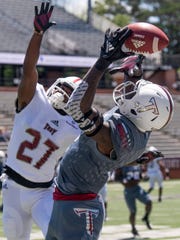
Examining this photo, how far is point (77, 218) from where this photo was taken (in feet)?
14.2

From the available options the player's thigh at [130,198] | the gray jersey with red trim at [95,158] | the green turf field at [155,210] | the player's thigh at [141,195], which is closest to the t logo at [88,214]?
the gray jersey with red trim at [95,158]

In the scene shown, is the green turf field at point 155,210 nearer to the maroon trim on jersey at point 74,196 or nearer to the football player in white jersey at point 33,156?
the football player in white jersey at point 33,156

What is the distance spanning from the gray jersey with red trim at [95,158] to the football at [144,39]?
0.39 meters

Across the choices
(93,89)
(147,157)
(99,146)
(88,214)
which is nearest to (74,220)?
(88,214)

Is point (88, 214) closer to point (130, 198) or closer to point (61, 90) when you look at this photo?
point (61, 90)

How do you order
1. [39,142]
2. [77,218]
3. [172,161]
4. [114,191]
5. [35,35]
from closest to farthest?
1. [77,218]
2. [35,35]
3. [39,142]
4. [114,191]
5. [172,161]

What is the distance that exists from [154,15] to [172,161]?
34226mm

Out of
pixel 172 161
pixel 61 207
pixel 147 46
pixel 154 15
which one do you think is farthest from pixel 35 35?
pixel 154 15

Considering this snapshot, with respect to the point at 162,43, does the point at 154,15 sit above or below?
below

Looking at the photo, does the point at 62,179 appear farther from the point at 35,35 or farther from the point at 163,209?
the point at 163,209

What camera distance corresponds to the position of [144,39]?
440 centimetres

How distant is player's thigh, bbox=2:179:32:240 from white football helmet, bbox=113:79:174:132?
185cm

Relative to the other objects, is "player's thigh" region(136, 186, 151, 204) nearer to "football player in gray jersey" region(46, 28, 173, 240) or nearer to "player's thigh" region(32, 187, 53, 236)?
"player's thigh" region(32, 187, 53, 236)

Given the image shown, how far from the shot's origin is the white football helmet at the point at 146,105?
4219 millimetres
